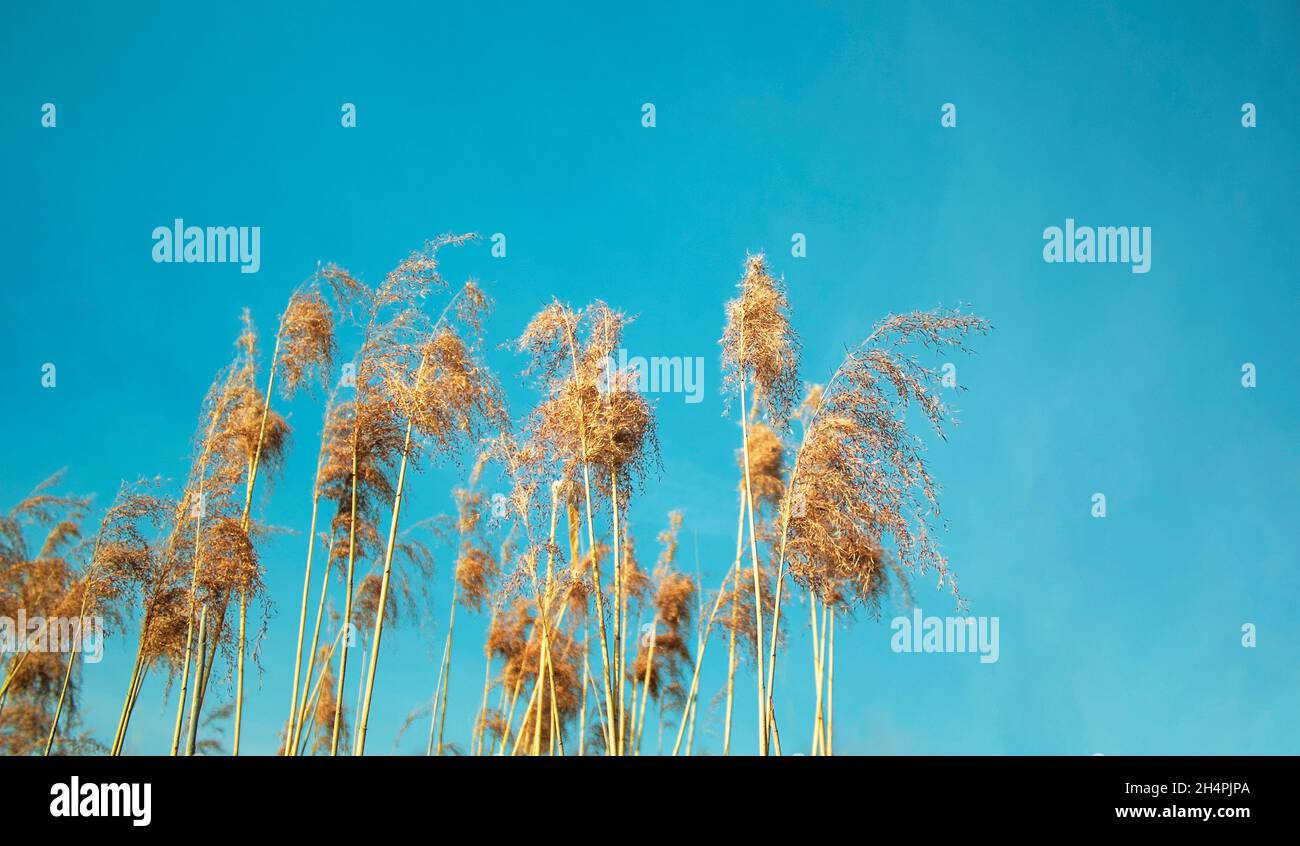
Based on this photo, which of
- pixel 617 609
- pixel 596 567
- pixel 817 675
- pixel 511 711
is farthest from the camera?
pixel 511 711

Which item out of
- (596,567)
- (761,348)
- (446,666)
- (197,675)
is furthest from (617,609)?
(446,666)

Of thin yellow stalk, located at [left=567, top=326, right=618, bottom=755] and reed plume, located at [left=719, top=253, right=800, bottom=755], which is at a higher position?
reed plume, located at [left=719, top=253, right=800, bottom=755]

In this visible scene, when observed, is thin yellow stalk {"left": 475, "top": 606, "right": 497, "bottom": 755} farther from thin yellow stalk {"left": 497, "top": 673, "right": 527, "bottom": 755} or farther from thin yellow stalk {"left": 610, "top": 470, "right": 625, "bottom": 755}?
thin yellow stalk {"left": 610, "top": 470, "right": 625, "bottom": 755}

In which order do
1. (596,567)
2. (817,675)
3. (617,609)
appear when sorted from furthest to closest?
1. (817,675)
2. (617,609)
3. (596,567)

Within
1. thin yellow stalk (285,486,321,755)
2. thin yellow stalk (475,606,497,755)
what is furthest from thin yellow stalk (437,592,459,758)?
thin yellow stalk (285,486,321,755)

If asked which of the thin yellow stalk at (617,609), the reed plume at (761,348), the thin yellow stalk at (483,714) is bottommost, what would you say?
the thin yellow stalk at (483,714)

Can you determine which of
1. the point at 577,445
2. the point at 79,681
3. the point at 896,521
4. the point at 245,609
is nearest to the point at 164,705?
the point at 245,609

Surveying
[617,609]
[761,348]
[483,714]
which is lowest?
[483,714]

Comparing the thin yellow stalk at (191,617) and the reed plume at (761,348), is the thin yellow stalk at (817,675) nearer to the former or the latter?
the reed plume at (761,348)

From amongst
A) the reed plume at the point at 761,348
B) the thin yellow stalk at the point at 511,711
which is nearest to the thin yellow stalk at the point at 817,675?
the reed plume at the point at 761,348

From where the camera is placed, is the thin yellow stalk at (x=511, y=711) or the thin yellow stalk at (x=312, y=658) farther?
the thin yellow stalk at (x=511, y=711)

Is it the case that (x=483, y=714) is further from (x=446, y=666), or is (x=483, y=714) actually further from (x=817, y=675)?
(x=817, y=675)

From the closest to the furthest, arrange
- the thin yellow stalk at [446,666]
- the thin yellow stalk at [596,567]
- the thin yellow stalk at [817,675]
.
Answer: the thin yellow stalk at [596,567], the thin yellow stalk at [817,675], the thin yellow stalk at [446,666]
